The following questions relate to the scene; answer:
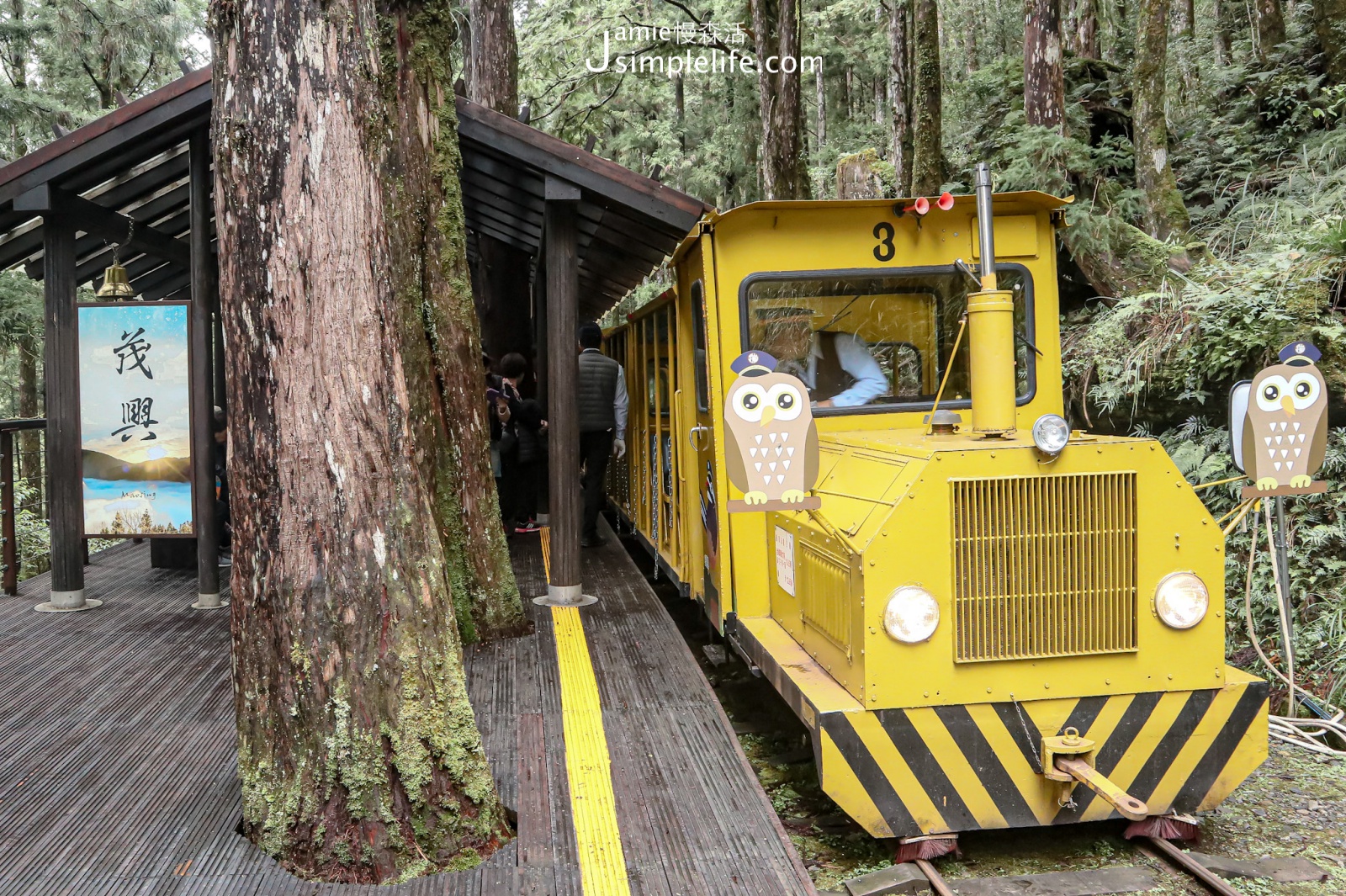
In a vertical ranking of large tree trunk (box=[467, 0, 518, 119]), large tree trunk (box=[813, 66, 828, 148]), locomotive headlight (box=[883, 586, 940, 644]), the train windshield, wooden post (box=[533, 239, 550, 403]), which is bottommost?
locomotive headlight (box=[883, 586, 940, 644])

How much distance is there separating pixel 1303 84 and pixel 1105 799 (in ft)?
39.0

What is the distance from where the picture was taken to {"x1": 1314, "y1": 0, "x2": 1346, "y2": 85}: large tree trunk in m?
11.7

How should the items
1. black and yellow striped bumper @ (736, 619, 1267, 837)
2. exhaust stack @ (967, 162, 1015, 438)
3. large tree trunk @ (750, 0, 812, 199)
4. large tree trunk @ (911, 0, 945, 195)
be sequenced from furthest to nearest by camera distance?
large tree trunk @ (750, 0, 812, 199), large tree trunk @ (911, 0, 945, 195), exhaust stack @ (967, 162, 1015, 438), black and yellow striped bumper @ (736, 619, 1267, 837)

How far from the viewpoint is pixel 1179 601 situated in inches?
149

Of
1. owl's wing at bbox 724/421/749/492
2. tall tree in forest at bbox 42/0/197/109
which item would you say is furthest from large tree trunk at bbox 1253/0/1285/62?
tall tree in forest at bbox 42/0/197/109

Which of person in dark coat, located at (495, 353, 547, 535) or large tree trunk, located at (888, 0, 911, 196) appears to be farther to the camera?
large tree trunk, located at (888, 0, 911, 196)

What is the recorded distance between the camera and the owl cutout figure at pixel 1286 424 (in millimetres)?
4332

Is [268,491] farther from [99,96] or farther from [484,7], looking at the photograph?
[99,96]

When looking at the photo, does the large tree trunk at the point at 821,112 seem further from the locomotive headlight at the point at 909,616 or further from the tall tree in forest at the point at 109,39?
the locomotive headlight at the point at 909,616

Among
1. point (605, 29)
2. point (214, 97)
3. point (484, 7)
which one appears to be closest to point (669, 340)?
point (214, 97)

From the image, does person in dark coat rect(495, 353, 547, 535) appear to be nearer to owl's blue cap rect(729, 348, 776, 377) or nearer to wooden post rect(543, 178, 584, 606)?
wooden post rect(543, 178, 584, 606)

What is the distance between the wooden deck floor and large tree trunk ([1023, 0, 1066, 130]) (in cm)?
792

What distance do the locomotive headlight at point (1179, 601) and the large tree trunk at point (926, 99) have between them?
31.8ft

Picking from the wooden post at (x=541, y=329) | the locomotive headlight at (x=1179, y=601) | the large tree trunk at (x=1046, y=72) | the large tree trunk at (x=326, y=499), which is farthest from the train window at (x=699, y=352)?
the large tree trunk at (x=1046, y=72)
